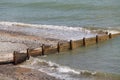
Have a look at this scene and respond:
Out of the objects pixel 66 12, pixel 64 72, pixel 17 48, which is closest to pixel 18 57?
pixel 64 72

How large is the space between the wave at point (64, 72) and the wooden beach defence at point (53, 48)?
63 cm

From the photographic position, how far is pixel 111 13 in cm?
5528

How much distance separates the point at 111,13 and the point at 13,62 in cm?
3103

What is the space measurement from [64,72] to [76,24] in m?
21.7

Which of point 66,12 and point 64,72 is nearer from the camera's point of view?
point 64,72

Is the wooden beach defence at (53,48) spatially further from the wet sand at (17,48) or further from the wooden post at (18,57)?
the wet sand at (17,48)

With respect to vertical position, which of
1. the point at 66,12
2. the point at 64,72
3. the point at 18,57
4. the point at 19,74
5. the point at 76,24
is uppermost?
the point at 66,12

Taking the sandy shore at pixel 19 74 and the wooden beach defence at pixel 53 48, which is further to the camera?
the wooden beach defence at pixel 53 48

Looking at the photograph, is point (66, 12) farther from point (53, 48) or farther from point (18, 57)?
point (18, 57)

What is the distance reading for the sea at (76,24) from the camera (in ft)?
85.5


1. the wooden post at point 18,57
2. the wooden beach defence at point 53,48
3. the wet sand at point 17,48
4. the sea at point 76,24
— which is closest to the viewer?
the wet sand at point 17,48

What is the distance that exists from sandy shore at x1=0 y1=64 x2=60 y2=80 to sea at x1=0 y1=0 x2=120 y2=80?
94 cm

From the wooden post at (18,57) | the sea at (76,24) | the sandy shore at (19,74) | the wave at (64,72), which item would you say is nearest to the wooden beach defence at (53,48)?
the wooden post at (18,57)

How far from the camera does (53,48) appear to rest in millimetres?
31047
